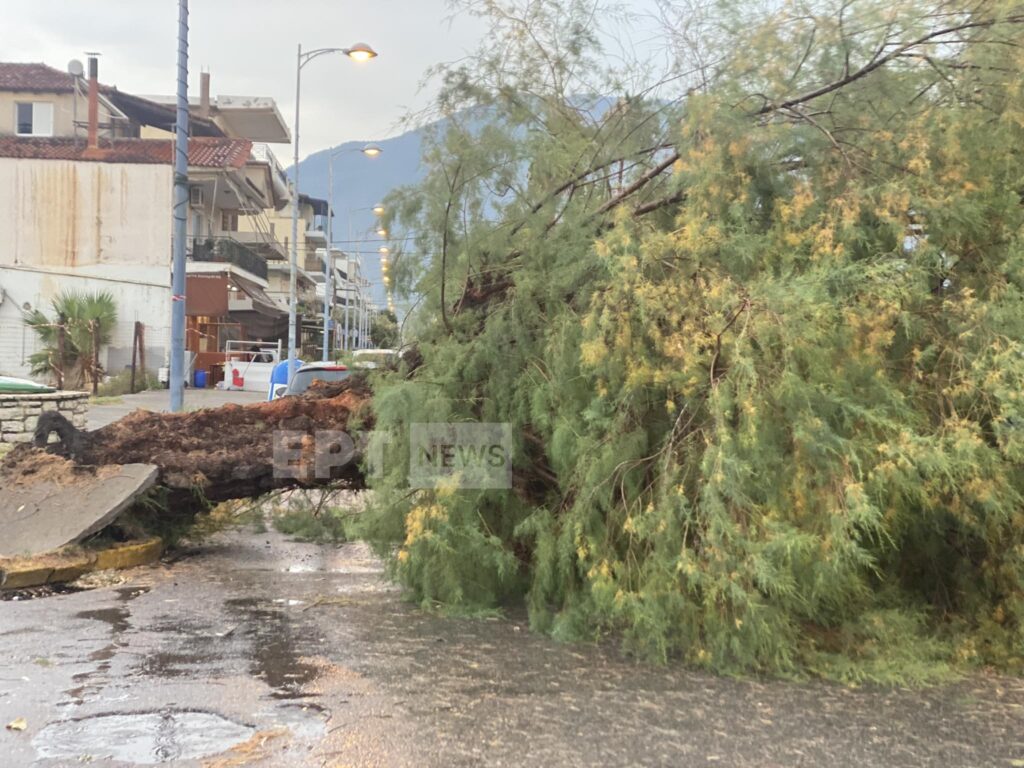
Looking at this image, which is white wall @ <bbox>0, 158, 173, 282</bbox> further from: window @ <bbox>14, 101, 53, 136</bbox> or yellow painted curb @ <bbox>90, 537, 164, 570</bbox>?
yellow painted curb @ <bbox>90, 537, 164, 570</bbox>

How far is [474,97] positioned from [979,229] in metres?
3.91

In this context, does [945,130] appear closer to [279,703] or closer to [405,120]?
[405,120]

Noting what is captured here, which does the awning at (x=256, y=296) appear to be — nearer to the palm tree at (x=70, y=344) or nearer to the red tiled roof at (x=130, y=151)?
the red tiled roof at (x=130, y=151)

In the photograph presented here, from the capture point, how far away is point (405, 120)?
7523 millimetres

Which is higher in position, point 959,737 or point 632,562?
point 632,562

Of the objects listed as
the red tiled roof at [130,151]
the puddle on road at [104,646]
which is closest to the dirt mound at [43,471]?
the puddle on road at [104,646]

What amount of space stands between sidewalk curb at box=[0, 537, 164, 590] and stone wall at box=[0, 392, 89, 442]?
4.08 metres

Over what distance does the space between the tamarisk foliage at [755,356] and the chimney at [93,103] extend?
3151cm

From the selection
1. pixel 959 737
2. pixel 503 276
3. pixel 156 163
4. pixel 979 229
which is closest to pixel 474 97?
pixel 503 276

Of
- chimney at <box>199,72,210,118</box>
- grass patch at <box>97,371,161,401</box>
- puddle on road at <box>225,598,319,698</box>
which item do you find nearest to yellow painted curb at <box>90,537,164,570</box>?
puddle on road at <box>225,598,319,698</box>

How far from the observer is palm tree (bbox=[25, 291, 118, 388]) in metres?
27.4

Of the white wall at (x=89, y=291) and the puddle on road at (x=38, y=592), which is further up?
the white wall at (x=89, y=291)

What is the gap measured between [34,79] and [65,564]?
37.6m

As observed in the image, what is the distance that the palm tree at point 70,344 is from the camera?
1078 inches
